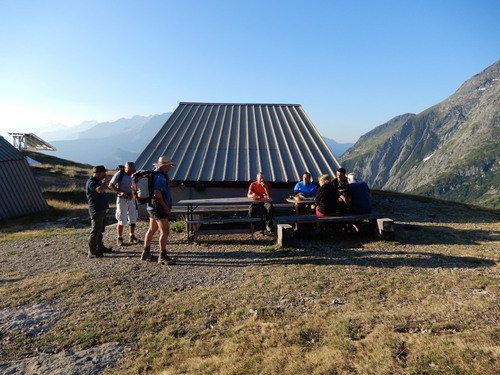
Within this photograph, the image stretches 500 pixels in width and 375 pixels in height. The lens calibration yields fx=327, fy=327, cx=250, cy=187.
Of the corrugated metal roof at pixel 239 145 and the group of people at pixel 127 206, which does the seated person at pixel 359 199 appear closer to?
the corrugated metal roof at pixel 239 145

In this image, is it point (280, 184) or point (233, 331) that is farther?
point (280, 184)

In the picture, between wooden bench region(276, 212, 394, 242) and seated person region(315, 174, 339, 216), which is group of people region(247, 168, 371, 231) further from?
wooden bench region(276, 212, 394, 242)

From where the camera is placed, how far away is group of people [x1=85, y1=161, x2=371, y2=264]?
24.1 feet

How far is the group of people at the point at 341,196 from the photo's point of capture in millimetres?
9297

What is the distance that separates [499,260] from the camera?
7.52 m

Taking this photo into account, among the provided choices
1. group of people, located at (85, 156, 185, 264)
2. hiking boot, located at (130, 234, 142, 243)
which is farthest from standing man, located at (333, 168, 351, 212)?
hiking boot, located at (130, 234, 142, 243)

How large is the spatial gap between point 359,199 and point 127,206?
686 centimetres

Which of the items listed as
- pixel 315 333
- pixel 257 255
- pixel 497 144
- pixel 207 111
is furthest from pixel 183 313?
pixel 497 144

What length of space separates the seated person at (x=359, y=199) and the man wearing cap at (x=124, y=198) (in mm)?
6474

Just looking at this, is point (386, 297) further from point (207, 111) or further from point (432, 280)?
point (207, 111)

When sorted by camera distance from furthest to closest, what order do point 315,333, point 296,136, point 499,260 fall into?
point 296,136 < point 499,260 < point 315,333

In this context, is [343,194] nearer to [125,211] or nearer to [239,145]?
[239,145]

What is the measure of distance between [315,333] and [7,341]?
14.1ft

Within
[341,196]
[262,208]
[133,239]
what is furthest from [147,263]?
[341,196]
